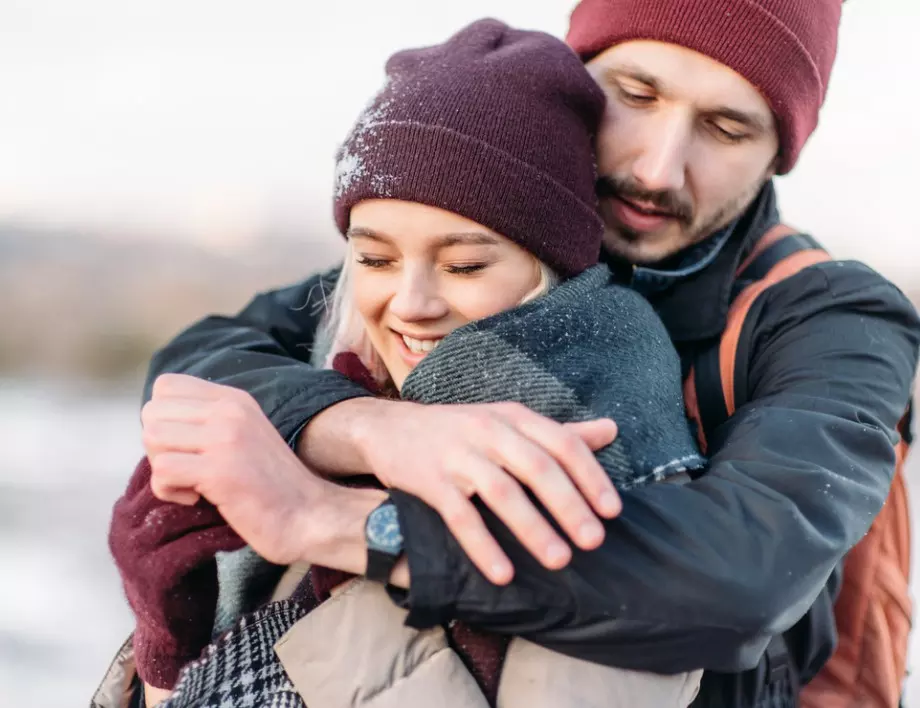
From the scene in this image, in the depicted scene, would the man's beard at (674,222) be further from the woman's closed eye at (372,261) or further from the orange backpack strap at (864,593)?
the woman's closed eye at (372,261)

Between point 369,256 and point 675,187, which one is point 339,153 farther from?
point 675,187

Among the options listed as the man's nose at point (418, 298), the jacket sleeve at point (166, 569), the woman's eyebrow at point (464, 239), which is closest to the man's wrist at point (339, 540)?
the jacket sleeve at point (166, 569)

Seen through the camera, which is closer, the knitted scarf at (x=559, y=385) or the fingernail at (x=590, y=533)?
the fingernail at (x=590, y=533)

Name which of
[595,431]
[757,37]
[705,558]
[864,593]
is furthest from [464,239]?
[864,593]

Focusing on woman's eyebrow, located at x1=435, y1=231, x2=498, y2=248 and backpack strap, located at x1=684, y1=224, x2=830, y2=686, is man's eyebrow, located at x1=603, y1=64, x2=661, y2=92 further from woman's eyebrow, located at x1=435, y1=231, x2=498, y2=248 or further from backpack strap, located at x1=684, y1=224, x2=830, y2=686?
woman's eyebrow, located at x1=435, y1=231, x2=498, y2=248

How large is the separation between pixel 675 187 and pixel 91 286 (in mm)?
8380

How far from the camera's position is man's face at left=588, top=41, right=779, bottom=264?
1.94 m

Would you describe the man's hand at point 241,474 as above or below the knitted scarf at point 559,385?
below

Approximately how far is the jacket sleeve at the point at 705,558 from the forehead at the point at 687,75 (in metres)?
0.80

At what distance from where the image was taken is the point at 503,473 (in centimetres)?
122

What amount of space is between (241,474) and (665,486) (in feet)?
1.99

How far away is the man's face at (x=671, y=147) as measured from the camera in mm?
1938

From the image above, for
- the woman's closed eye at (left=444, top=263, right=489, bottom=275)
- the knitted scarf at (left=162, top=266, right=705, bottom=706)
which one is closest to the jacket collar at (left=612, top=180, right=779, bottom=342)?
the knitted scarf at (left=162, top=266, right=705, bottom=706)

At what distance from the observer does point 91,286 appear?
916cm
